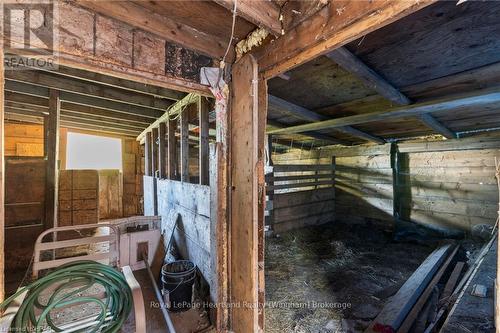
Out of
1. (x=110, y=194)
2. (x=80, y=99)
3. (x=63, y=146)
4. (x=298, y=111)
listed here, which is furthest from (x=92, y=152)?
(x=298, y=111)

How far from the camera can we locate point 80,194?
3.92 metres

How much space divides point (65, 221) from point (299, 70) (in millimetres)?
4411

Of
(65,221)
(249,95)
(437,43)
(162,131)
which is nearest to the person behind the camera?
(437,43)

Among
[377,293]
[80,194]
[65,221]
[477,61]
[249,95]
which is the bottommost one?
[377,293]

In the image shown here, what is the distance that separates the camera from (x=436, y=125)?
3.05 m

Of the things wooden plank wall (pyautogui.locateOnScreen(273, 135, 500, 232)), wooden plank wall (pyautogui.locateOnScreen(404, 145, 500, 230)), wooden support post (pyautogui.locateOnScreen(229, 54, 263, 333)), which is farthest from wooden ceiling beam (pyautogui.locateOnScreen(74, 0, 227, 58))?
wooden plank wall (pyautogui.locateOnScreen(404, 145, 500, 230))

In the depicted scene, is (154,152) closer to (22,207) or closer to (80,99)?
(80,99)

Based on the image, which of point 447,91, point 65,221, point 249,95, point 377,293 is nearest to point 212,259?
point 249,95

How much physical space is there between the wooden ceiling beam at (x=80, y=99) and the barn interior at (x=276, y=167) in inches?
1.0

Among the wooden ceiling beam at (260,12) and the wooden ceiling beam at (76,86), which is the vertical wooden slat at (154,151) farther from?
the wooden ceiling beam at (260,12)

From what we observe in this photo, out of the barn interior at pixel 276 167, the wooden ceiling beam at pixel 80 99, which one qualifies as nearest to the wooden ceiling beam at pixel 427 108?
the barn interior at pixel 276 167

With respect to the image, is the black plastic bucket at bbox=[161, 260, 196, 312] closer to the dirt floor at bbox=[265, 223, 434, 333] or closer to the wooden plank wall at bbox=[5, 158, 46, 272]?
the dirt floor at bbox=[265, 223, 434, 333]

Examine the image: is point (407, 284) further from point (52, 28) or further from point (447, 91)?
point (52, 28)

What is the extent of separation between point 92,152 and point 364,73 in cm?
771
